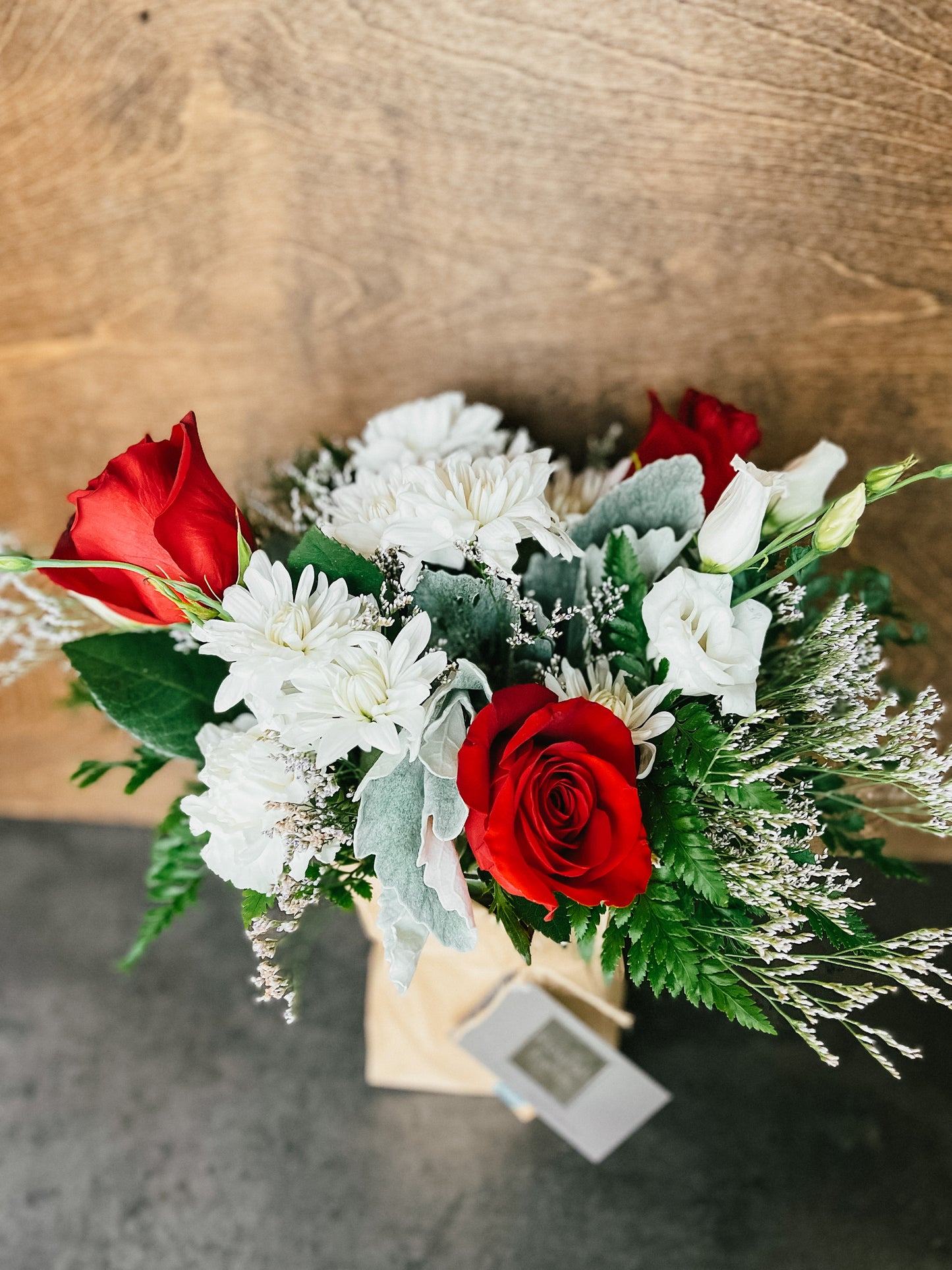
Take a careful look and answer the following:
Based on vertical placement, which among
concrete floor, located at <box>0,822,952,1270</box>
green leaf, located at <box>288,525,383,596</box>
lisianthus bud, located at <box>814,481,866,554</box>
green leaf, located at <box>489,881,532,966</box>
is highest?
lisianthus bud, located at <box>814,481,866,554</box>

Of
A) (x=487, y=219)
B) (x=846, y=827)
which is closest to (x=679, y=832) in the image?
(x=846, y=827)

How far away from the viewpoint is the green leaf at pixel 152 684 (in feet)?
1.92

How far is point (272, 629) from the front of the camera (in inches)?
19.0

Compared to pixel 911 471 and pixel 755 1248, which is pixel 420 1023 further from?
pixel 911 471

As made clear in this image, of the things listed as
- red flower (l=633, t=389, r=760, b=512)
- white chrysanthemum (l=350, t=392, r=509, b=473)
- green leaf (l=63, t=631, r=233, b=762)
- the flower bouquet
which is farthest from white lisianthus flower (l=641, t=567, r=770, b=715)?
green leaf (l=63, t=631, r=233, b=762)

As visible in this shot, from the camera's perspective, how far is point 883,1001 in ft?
2.92

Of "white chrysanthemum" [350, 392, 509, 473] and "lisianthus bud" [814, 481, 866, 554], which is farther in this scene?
"white chrysanthemum" [350, 392, 509, 473]

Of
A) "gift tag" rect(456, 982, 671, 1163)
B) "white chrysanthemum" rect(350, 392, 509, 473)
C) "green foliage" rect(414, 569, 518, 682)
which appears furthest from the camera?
"gift tag" rect(456, 982, 671, 1163)

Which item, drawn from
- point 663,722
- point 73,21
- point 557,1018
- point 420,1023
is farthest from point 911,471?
point 73,21

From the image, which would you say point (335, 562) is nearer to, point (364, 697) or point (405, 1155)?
point (364, 697)

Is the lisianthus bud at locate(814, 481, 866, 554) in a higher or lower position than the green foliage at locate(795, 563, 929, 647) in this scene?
higher

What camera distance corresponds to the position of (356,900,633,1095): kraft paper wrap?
2.26 ft

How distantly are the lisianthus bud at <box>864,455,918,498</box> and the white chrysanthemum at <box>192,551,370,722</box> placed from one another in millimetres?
285

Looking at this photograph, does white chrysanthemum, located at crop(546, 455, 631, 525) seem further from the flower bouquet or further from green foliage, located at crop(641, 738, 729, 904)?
green foliage, located at crop(641, 738, 729, 904)
